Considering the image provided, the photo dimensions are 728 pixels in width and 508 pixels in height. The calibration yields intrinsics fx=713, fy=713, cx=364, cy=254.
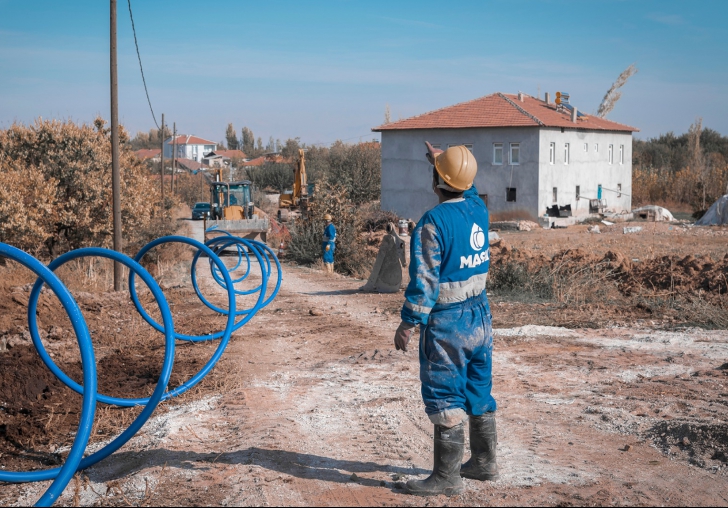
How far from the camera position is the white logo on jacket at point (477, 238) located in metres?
4.26

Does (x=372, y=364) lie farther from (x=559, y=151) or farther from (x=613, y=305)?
(x=559, y=151)

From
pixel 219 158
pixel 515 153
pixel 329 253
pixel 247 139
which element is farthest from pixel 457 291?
pixel 247 139

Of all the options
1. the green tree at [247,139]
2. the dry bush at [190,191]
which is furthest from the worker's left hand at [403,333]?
the green tree at [247,139]

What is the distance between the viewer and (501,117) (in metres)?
39.1

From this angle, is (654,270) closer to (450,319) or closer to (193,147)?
(450,319)

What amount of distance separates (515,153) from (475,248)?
115ft

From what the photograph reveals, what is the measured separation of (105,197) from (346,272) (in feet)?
22.5

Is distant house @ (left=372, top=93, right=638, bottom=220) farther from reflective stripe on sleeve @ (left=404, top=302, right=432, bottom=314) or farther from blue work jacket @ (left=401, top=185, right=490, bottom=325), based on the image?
reflective stripe on sleeve @ (left=404, top=302, right=432, bottom=314)

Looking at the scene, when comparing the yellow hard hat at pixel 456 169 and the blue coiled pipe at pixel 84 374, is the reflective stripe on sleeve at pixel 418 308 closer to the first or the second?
the yellow hard hat at pixel 456 169

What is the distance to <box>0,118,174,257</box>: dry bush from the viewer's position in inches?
687

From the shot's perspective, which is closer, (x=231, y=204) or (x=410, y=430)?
(x=410, y=430)

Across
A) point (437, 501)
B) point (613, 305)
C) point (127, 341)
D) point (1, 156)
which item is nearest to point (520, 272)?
point (613, 305)

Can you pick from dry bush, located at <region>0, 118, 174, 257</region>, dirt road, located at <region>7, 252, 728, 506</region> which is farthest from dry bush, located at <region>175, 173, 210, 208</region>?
dirt road, located at <region>7, 252, 728, 506</region>

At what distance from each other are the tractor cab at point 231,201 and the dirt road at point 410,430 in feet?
59.7
